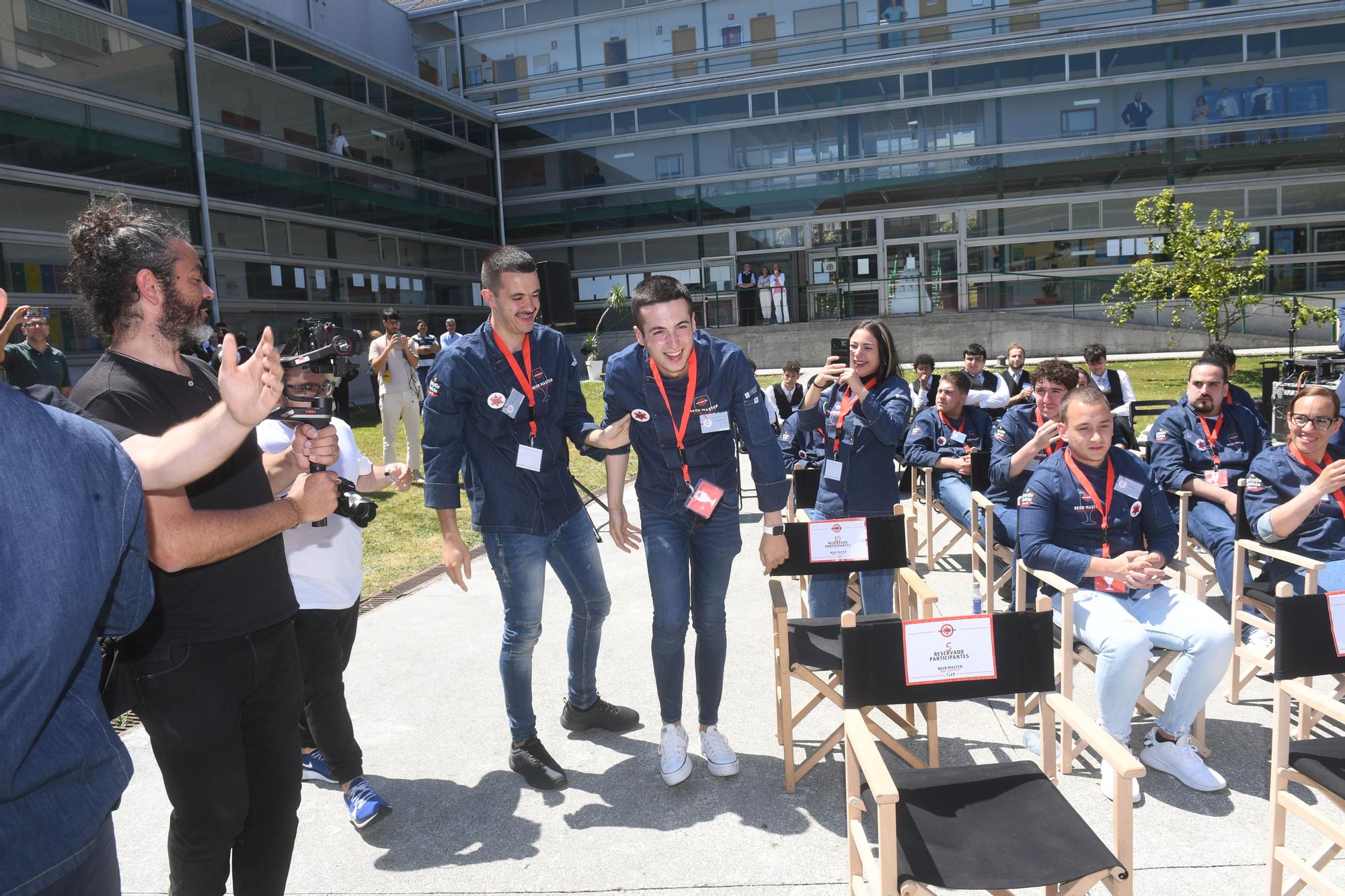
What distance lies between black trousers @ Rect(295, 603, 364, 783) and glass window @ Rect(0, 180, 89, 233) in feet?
55.5

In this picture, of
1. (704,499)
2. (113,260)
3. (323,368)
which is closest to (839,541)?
(704,499)

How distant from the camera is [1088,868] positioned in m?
2.10

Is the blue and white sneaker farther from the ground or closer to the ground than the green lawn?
closer to the ground

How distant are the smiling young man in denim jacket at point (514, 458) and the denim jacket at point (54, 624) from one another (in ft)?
6.19

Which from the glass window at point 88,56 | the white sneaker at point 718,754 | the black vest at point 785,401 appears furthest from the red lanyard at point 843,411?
the glass window at point 88,56

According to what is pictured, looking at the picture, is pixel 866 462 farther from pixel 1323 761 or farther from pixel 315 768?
pixel 315 768

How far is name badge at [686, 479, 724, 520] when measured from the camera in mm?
3260

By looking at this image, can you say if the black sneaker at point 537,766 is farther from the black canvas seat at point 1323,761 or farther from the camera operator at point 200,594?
the black canvas seat at point 1323,761

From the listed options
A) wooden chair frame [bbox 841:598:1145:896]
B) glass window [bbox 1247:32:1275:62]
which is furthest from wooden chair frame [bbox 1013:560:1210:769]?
glass window [bbox 1247:32:1275:62]

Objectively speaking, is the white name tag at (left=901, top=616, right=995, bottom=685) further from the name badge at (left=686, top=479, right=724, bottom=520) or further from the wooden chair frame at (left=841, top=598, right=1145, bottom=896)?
the name badge at (left=686, top=479, right=724, bottom=520)

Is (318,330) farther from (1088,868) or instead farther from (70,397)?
(1088,868)

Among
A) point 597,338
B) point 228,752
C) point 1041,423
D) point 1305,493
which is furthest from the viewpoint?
point 597,338

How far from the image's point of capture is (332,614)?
10.6 feet

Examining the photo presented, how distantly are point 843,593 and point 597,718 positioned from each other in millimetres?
1408
